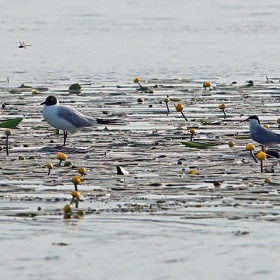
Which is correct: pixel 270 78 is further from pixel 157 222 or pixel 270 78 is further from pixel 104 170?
pixel 157 222

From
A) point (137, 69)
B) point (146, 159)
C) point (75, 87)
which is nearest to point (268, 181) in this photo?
point (146, 159)

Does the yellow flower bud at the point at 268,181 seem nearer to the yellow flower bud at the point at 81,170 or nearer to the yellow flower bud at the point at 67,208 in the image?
the yellow flower bud at the point at 81,170

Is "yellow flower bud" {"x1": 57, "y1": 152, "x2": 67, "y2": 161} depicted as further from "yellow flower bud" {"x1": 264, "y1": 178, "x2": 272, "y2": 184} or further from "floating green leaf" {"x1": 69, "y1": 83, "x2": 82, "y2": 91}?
"floating green leaf" {"x1": 69, "y1": 83, "x2": 82, "y2": 91}

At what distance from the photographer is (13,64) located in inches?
1024

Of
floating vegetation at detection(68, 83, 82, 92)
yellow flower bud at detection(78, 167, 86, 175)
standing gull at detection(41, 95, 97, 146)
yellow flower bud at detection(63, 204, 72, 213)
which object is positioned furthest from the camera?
floating vegetation at detection(68, 83, 82, 92)

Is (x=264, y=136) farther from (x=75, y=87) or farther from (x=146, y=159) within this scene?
(x=75, y=87)

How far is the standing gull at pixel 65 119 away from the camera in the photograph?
15.2 meters

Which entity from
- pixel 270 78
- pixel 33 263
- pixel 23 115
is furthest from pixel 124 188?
pixel 270 78

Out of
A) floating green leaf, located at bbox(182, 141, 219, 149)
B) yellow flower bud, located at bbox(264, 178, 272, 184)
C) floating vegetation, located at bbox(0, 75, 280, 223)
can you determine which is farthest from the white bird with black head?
yellow flower bud, located at bbox(264, 178, 272, 184)

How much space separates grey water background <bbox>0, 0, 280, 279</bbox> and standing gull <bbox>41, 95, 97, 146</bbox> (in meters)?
5.47

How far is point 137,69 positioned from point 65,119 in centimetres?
989

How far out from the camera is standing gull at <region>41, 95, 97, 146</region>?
15164 mm

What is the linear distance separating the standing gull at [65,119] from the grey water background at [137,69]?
17.9 ft

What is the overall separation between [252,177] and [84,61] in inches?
601
